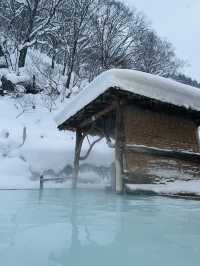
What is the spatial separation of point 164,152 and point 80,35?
16.6 m

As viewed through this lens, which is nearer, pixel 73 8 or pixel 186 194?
pixel 186 194

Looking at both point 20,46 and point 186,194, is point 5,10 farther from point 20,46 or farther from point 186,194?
point 186,194

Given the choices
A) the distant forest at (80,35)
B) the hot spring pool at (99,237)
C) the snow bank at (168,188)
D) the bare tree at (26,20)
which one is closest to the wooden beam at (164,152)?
the snow bank at (168,188)

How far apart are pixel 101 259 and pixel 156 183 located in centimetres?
622

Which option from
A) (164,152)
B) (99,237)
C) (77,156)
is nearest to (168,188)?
(164,152)

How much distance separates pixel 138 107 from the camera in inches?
362

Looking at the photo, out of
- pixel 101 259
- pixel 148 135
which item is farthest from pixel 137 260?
pixel 148 135

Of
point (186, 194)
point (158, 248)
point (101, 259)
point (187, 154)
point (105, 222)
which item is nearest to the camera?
point (101, 259)

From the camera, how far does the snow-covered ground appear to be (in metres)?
11.9

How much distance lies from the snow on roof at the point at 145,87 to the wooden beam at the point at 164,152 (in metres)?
1.23

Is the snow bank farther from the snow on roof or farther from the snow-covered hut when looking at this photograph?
the snow on roof

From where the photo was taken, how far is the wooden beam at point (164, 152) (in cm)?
878

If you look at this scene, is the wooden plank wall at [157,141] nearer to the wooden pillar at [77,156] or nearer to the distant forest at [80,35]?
the wooden pillar at [77,156]

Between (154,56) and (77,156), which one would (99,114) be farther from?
(154,56)
